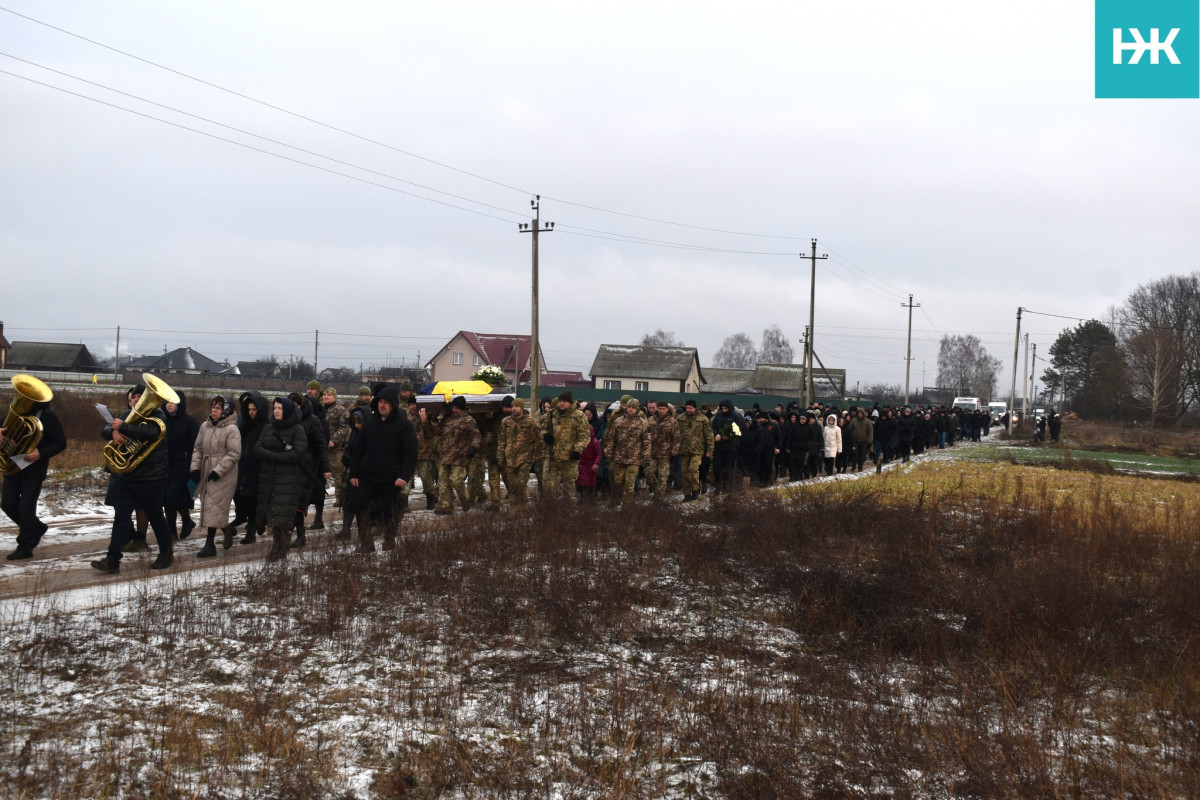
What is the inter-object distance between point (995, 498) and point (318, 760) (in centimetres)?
1433

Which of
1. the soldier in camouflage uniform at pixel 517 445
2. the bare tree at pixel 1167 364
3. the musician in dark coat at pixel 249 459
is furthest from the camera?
the bare tree at pixel 1167 364

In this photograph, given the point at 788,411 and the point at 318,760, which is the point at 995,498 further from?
the point at 318,760

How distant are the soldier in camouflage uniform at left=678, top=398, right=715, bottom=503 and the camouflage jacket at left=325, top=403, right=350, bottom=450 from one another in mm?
5652

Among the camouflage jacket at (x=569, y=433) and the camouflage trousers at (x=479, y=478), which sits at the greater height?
the camouflage jacket at (x=569, y=433)

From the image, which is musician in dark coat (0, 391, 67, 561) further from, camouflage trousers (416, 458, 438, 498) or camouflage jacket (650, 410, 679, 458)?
camouflage jacket (650, 410, 679, 458)

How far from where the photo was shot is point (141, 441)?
29.9ft

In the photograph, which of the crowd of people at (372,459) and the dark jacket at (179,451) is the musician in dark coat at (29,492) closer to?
the crowd of people at (372,459)

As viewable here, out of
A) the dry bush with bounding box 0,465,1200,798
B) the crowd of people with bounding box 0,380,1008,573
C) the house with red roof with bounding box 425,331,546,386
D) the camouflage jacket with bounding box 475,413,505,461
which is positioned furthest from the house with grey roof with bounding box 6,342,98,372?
the dry bush with bounding box 0,465,1200,798

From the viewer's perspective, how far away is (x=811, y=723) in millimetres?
6070

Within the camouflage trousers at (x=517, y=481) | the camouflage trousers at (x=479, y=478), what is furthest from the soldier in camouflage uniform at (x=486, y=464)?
the camouflage trousers at (x=517, y=481)

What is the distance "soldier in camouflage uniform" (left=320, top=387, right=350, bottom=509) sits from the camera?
13172 millimetres

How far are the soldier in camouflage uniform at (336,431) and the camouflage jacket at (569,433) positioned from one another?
3.15m

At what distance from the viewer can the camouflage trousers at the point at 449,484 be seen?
45.2 ft

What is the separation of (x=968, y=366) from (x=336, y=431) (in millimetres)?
159500
